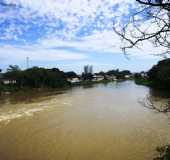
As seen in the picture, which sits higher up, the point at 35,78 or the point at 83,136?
the point at 35,78

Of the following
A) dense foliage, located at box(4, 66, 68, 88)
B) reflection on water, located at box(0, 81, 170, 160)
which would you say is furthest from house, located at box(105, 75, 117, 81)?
reflection on water, located at box(0, 81, 170, 160)

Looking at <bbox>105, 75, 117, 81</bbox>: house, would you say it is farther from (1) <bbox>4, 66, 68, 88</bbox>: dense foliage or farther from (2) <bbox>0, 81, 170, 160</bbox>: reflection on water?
(2) <bbox>0, 81, 170, 160</bbox>: reflection on water

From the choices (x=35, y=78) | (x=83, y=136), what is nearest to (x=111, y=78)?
(x=35, y=78)

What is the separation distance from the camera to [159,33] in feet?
10.4

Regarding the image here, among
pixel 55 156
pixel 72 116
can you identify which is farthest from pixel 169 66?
pixel 72 116

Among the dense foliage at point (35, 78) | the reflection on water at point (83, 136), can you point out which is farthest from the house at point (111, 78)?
the reflection on water at point (83, 136)

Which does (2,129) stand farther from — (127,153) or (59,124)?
(127,153)

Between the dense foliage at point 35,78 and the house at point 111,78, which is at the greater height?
the dense foliage at point 35,78

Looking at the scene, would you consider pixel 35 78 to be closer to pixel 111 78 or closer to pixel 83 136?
pixel 83 136

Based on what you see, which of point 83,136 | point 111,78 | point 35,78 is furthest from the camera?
point 111,78

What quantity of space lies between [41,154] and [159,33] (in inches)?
280

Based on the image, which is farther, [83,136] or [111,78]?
[111,78]

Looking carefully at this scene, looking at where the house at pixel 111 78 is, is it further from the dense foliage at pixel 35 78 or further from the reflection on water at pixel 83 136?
the reflection on water at pixel 83 136

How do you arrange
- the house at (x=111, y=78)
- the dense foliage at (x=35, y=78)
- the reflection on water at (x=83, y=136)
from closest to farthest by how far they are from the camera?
the reflection on water at (x=83, y=136), the dense foliage at (x=35, y=78), the house at (x=111, y=78)
